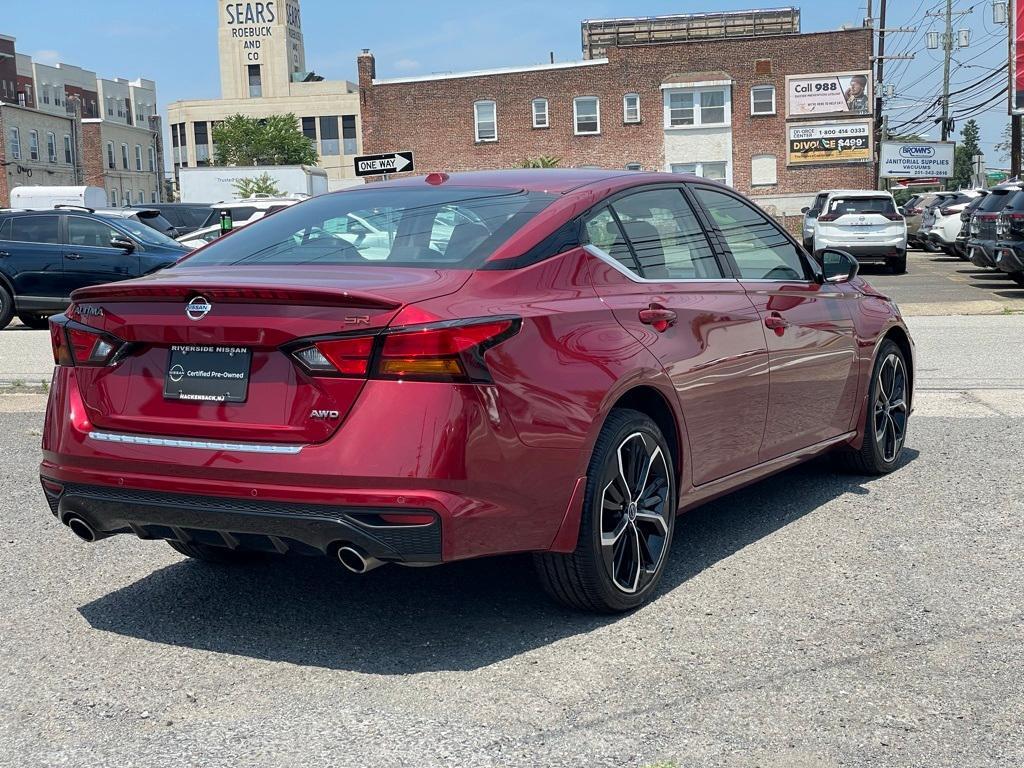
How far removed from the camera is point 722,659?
4270mm

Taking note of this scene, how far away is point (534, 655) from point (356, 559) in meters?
0.72

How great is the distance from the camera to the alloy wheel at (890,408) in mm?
7062

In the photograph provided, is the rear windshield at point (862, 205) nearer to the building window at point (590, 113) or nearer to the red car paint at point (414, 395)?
the red car paint at point (414, 395)

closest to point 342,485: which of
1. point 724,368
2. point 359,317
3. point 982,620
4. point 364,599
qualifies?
point 359,317

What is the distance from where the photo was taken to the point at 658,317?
16.1 ft

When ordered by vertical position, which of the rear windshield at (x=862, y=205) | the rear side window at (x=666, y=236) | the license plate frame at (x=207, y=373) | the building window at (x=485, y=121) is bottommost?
the rear windshield at (x=862, y=205)

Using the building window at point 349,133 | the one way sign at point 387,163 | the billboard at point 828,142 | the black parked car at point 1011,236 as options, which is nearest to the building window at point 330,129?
the building window at point 349,133

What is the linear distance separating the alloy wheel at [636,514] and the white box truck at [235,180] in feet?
123

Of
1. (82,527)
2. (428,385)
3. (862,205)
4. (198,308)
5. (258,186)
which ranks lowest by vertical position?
(82,527)

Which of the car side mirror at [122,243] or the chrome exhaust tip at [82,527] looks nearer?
the chrome exhaust tip at [82,527]

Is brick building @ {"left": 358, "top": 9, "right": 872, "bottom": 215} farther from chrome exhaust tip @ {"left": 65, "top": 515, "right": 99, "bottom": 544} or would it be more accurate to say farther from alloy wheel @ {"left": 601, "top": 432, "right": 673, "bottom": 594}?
chrome exhaust tip @ {"left": 65, "top": 515, "right": 99, "bottom": 544}

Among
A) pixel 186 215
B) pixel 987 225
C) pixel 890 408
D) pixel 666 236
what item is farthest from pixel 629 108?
pixel 666 236

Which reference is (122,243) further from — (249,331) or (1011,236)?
(249,331)

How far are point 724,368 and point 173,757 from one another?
8.93ft
